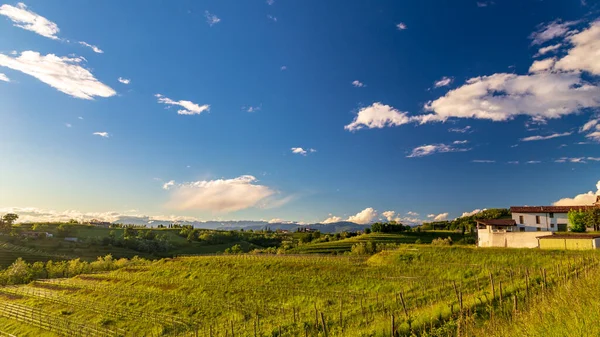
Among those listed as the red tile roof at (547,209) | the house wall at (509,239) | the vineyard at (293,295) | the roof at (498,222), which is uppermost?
the red tile roof at (547,209)

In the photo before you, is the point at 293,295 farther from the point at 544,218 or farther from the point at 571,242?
the point at 544,218

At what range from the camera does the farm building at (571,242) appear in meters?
40.1

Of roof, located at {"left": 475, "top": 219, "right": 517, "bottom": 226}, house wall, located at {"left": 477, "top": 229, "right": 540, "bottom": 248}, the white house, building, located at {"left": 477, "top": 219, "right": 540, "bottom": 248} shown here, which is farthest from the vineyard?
roof, located at {"left": 475, "top": 219, "right": 517, "bottom": 226}

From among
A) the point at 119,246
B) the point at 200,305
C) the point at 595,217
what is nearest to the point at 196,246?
the point at 119,246

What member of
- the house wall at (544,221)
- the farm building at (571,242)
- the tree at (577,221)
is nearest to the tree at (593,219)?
the tree at (577,221)

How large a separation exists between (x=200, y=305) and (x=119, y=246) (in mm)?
128375

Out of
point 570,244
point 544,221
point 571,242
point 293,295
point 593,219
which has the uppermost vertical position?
point 593,219

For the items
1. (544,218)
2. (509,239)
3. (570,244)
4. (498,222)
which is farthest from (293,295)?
(544,218)

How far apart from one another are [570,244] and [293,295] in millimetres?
33995

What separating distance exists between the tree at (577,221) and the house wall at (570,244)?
1585cm

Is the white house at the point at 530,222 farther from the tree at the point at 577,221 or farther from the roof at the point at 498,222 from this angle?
the tree at the point at 577,221

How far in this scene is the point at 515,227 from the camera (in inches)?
2339

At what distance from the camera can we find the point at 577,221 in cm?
5519

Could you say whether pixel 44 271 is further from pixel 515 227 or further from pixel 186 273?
pixel 515 227
